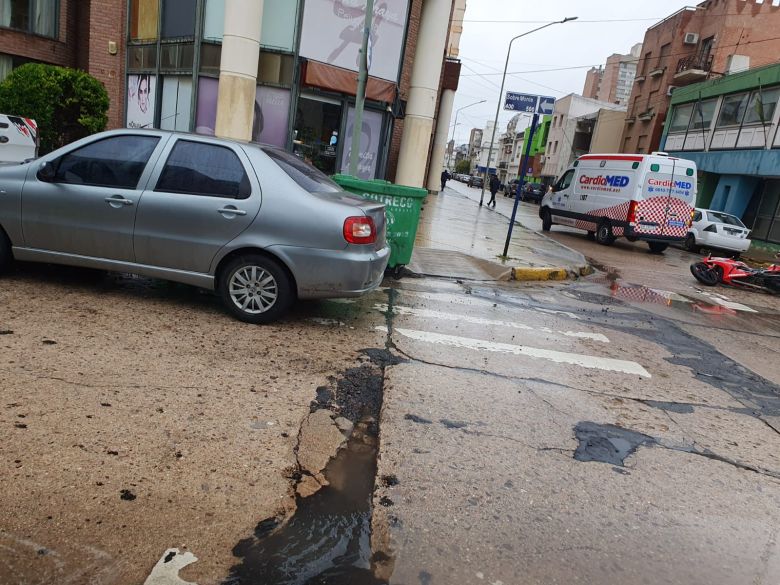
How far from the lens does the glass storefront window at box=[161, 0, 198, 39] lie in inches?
557

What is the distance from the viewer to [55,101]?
12484 millimetres

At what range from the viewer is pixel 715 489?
3.38 meters

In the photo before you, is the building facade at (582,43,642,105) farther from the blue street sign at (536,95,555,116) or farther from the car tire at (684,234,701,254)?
the blue street sign at (536,95,555,116)

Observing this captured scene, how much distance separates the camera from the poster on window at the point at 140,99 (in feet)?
50.6

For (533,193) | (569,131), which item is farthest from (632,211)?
(569,131)

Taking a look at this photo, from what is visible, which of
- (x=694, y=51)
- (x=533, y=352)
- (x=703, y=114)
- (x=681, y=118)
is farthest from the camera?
(x=694, y=51)

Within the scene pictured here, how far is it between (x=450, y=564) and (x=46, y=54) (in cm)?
2227

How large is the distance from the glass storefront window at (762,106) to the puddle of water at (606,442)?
26.1 meters

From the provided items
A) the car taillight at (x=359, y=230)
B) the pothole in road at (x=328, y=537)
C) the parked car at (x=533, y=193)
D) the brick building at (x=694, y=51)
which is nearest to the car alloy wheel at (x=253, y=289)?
the car taillight at (x=359, y=230)

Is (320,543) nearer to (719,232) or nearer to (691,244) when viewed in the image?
(719,232)

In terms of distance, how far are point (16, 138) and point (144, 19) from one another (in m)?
6.76

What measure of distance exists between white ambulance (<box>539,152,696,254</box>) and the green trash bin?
1103 cm

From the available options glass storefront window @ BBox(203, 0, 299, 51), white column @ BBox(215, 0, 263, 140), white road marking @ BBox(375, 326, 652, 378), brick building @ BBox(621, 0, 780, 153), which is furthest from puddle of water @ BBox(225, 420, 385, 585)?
brick building @ BBox(621, 0, 780, 153)

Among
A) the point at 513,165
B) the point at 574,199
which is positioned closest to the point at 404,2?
the point at 574,199
